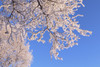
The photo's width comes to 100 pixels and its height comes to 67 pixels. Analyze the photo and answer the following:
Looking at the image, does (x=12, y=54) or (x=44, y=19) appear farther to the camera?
(x=12, y=54)

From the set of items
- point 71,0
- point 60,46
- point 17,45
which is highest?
point 17,45

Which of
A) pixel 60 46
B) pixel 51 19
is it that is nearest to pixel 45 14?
pixel 51 19

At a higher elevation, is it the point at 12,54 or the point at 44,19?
the point at 12,54

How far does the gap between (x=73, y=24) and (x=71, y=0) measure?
1088 mm

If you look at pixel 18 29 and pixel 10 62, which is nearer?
pixel 18 29

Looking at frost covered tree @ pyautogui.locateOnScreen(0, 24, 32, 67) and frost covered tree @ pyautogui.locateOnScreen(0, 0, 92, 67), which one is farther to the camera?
frost covered tree @ pyautogui.locateOnScreen(0, 24, 32, 67)

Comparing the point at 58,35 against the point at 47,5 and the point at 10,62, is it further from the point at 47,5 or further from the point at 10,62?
the point at 10,62

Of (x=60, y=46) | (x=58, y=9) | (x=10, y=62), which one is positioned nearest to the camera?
(x=58, y=9)

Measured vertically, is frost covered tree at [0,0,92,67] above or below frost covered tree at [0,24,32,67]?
below

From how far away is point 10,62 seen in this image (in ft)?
49.6

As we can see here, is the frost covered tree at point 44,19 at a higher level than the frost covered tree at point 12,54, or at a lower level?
lower

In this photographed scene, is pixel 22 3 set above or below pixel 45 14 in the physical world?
above

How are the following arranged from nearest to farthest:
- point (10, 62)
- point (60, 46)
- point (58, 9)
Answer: point (58, 9) → point (60, 46) → point (10, 62)

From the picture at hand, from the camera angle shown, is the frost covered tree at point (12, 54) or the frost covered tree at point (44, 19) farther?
the frost covered tree at point (12, 54)
